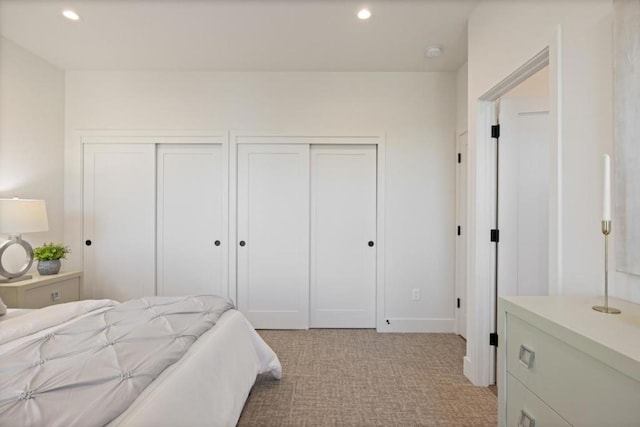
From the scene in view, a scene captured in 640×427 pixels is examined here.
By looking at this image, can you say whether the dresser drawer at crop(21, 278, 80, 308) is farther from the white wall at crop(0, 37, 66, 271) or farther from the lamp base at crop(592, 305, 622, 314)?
the lamp base at crop(592, 305, 622, 314)

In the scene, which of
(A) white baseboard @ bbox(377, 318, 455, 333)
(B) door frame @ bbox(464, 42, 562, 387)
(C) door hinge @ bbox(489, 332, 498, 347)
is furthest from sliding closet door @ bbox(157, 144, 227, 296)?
(C) door hinge @ bbox(489, 332, 498, 347)

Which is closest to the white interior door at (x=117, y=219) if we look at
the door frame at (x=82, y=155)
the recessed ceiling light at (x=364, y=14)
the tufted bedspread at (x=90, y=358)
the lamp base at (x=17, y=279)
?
the door frame at (x=82, y=155)

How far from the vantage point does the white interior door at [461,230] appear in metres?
2.97

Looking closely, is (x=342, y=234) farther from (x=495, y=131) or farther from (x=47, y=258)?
(x=47, y=258)

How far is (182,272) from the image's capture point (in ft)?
10.5

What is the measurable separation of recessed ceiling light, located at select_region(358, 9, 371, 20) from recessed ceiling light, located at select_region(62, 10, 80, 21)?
6.93 ft

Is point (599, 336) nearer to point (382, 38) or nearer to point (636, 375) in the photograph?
point (636, 375)

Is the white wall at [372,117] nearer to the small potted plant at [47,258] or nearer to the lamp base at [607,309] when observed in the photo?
the small potted plant at [47,258]

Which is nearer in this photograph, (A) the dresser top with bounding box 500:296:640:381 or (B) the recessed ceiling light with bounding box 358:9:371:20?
(A) the dresser top with bounding box 500:296:640:381

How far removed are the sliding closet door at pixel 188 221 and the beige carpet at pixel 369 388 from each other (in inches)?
42.5

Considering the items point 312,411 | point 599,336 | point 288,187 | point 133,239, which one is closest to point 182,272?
point 133,239

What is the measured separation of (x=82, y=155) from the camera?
10.4ft

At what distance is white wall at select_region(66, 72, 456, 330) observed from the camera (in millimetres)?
3121

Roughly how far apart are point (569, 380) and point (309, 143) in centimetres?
273
